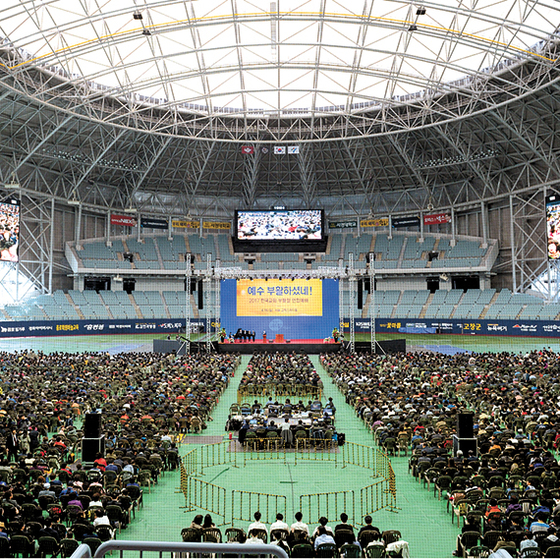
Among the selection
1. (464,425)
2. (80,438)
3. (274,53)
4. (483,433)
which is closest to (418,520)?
(464,425)

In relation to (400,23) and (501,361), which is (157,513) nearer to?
(501,361)

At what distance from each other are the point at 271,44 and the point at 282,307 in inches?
886

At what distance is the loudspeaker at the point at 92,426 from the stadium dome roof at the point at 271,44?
2506 cm

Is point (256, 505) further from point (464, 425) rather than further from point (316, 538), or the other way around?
point (464, 425)

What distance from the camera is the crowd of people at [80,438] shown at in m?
9.39

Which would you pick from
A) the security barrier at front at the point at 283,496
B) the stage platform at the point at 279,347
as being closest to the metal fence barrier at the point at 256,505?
the security barrier at front at the point at 283,496

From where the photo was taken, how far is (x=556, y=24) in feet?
120

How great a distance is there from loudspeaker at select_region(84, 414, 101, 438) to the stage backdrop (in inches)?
1353

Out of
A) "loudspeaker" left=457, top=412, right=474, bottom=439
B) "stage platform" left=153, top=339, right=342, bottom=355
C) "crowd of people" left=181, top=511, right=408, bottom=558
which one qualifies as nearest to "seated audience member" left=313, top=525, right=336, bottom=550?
"crowd of people" left=181, top=511, right=408, bottom=558

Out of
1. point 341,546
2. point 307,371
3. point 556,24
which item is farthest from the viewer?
point 556,24

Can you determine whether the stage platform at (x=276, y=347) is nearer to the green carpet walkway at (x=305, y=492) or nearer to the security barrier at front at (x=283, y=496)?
the green carpet walkway at (x=305, y=492)

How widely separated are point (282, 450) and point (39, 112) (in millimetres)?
41240

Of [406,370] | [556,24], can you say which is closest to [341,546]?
[406,370]

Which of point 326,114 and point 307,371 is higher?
point 326,114
